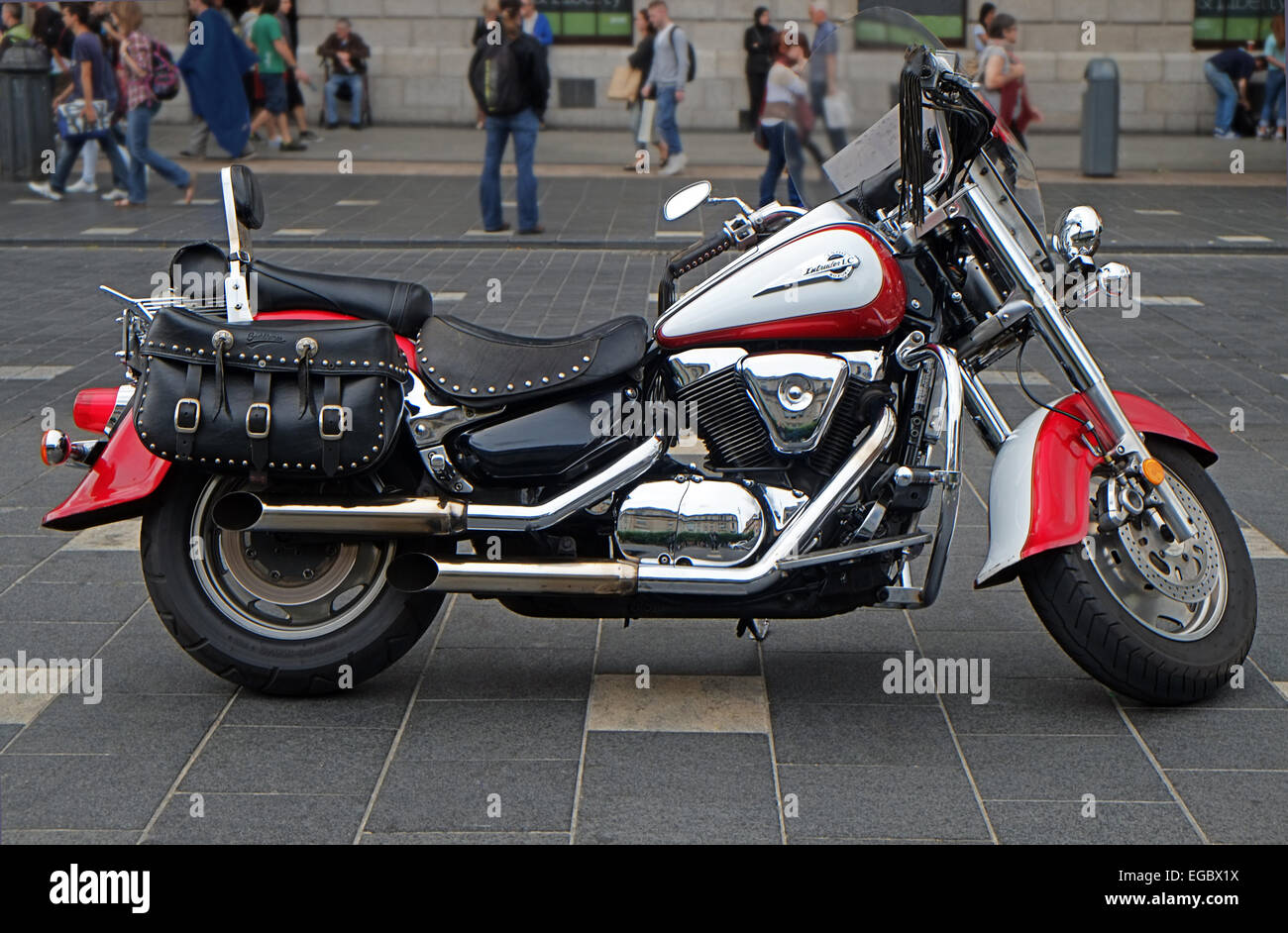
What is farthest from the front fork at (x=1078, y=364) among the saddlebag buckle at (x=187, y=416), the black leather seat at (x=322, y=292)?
the saddlebag buckle at (x=187, y=416)

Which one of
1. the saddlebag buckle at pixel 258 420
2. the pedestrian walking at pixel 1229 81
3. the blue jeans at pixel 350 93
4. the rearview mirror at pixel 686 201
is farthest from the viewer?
the blue jeans at pixel 350 93

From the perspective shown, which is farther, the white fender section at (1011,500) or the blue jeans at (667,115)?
the blue jeans at (667,115)

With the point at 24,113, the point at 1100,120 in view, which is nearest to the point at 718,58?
the point at 1100,120

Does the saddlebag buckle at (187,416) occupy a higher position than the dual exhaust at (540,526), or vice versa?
the saddlebag buckle at (187,416)

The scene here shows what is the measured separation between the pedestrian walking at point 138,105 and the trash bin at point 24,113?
1267 millimetres

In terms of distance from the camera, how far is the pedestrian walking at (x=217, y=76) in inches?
615

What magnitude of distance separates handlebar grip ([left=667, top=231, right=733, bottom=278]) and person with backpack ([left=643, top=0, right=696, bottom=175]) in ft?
42.5

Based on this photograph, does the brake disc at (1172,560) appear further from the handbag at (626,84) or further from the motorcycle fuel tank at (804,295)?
the handbag at (626,84)

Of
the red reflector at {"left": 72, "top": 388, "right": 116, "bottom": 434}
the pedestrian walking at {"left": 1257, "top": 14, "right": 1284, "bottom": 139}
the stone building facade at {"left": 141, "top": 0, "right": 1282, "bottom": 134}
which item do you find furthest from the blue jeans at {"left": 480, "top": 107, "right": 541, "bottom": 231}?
the pedestrian walking at {"left": 1257, "top": 14, "right": 1284, "bottom": 139}

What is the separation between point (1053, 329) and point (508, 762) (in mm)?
1654

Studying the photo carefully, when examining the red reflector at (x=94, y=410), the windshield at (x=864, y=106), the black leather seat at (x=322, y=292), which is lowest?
the red reflector at (x=94, y=410)

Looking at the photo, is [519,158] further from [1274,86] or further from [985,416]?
[1274,86]

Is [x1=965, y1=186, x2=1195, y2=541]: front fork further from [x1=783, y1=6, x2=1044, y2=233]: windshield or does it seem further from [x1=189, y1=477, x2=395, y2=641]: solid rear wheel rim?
[x1=189, y1=477, x2=395, y2=641]: solid rear wheel rim

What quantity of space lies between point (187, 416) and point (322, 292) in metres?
0.58
